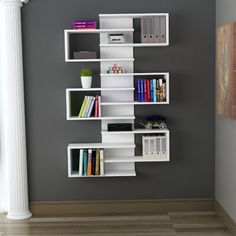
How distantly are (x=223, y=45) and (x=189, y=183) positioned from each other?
1.48 metres

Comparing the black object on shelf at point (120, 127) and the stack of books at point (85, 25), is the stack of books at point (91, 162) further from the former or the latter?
the stack of books at point (85, 25)

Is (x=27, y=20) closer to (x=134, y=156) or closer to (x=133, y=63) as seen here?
(x=133, y=63)

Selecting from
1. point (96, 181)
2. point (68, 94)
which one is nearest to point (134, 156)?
point (96, 181)

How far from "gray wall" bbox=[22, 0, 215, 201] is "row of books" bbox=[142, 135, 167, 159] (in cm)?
22

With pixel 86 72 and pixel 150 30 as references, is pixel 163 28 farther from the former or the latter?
pixel 86 72

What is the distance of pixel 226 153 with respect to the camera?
164 inches

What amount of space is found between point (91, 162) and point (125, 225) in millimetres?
672

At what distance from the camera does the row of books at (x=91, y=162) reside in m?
4.39

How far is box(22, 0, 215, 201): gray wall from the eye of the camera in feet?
14.7

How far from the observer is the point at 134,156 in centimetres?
459

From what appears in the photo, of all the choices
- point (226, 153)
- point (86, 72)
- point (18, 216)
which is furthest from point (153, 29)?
point (18, 216)

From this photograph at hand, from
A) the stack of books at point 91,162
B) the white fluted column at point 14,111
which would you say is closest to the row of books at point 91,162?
the stack of books at point 91,162

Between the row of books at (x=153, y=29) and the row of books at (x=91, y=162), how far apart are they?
3.81 feet

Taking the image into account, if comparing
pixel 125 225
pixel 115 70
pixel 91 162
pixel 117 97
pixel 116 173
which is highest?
pixel 115 70
